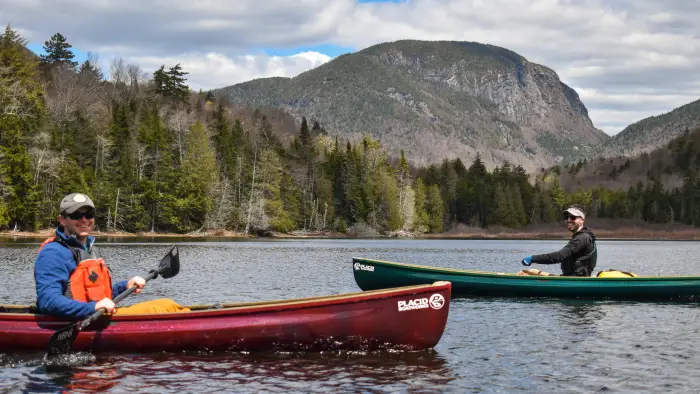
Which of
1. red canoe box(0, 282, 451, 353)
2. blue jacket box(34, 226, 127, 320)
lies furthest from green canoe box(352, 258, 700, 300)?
blue jacket box(34, 226, 127, 320)

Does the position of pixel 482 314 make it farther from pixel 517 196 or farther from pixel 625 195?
pixel 625 195

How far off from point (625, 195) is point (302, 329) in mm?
181612

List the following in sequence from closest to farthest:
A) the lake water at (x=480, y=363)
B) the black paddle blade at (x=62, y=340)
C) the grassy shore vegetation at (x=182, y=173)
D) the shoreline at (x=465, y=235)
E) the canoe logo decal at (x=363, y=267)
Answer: the lake water at (x=480, y=363) < the black paddle blade at (x=62, y=340) < the canoe logo decal at (x=363, y=267) < the grassy shore vegetation at (x=182, y=173) < the shoreline at (x=465, y=235)

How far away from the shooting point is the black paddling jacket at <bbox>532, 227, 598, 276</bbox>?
21500mm

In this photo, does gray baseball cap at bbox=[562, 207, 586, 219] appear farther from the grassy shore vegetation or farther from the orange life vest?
the grassy shore vegetation

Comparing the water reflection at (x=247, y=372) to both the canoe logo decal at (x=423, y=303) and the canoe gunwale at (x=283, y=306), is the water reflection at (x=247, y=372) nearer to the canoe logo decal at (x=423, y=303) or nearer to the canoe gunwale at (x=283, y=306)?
the canoe gunwale at (x=283, y=306)

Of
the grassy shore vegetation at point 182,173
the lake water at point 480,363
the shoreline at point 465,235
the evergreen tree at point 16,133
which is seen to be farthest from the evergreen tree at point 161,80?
the lake water at point 480,363

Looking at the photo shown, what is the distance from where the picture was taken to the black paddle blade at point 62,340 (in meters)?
12.4

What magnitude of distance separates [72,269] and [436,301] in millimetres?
6197

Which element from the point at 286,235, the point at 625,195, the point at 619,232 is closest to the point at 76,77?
the point at 286,235

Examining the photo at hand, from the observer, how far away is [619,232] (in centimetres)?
14375

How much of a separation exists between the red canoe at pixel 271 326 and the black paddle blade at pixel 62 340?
0.37m

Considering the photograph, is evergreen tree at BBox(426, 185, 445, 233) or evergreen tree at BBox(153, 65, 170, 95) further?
evergreen tree at BBox(426, 185, 445, 233)

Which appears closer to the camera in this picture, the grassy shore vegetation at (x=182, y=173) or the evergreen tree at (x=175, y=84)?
the grassy shore vegetation at (x=182, y=173)
